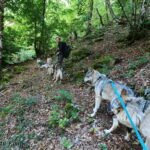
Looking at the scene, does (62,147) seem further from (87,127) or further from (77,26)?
(77,26)

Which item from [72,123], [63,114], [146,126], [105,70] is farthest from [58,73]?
[146,126]

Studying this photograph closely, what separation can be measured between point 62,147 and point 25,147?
99 cm

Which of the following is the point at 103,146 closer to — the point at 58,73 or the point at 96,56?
the point at 58,73

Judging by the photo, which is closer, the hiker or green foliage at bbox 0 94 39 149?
green foliage at bbox 0 94 39 149

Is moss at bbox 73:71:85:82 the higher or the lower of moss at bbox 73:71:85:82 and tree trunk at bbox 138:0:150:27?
the lower

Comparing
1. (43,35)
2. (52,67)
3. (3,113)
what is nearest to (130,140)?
(3,113)

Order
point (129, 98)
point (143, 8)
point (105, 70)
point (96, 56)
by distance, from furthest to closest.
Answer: point (96, 56) → point (143, 8) → point (105, 70) → point (129, 98)

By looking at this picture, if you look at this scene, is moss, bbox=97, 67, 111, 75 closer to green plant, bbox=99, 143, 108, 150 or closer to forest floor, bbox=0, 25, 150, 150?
forest floor, bbox=0, 25, 150, 150

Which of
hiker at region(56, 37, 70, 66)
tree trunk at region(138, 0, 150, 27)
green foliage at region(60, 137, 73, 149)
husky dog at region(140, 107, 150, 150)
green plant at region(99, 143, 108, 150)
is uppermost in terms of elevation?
tree trunk at region(138, 0, 150, 27)

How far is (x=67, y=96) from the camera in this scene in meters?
5.41

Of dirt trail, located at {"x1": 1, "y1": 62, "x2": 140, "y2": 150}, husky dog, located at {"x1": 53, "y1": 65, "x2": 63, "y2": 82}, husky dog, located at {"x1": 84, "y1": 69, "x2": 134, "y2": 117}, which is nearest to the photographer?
dirt trail, located at {"x1": 1, "y1": 62, "x2": 140, "y2": 150}

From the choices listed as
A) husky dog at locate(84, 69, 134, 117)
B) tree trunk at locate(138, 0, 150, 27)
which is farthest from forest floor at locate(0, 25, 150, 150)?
tree trunk at locate(138, 0, 150, 27)

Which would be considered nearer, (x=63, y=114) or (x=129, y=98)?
(x=129, y=98)

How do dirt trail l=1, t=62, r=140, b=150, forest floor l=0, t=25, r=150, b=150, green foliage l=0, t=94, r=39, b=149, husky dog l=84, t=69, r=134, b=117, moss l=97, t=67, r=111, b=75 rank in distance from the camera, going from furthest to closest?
moss l=97, t=67, r=111, b=75, green foliage l=0, t=94, r=39, b=149, husky dog l=84, t=69, r=134, b=117, forest floor l=0, t=25, r=150, b=150, dirt trail l=1, t=62, r=140, b=150
